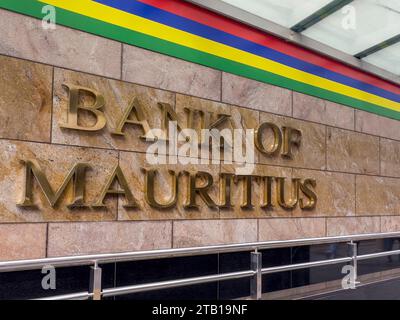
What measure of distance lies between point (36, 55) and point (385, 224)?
23.8 feet

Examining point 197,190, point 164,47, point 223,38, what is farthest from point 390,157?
point 164,47

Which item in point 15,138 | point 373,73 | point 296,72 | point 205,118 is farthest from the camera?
point 373,73

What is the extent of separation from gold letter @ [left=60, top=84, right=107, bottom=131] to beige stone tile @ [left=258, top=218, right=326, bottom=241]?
2.85 meters

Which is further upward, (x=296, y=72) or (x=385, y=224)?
(x=296, y=72)

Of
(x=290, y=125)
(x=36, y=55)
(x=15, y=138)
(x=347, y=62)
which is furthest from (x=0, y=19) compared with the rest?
(x=347, y=62)

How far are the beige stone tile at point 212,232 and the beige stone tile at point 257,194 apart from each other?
0.37ft

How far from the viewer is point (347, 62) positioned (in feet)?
26.7

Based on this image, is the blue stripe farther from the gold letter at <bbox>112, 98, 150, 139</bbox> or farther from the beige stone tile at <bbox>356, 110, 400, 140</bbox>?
the gold letter at <bbox>112, 98, 150, 139</bbox>

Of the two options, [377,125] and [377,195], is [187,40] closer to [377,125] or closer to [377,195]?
[377,125]

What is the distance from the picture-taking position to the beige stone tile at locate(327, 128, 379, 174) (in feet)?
25.4

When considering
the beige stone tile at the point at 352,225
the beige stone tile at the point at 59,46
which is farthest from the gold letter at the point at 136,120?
the beige stone tile at the point at 352,225

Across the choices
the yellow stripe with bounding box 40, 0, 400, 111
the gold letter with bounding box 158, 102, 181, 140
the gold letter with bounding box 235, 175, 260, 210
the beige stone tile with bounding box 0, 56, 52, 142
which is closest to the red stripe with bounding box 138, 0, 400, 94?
the yellow stripe with bounding box 40, 0, 400, 111

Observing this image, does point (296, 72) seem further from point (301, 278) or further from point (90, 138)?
point (90, 138)

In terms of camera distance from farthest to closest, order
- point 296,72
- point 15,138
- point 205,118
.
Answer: point 296,72 < point 205,118 < point 15,138
